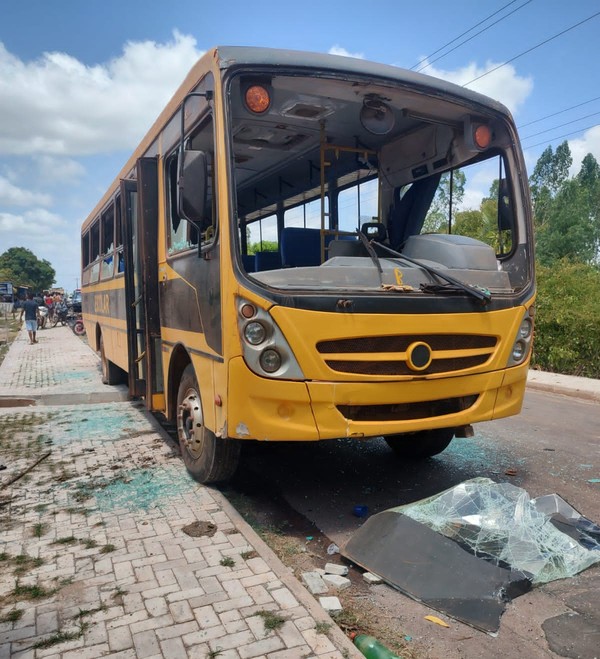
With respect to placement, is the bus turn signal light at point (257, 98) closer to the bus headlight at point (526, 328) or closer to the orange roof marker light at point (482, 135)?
the orange roof marker light at point (482, 135)

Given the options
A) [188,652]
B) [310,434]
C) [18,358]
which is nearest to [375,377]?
[310,434]

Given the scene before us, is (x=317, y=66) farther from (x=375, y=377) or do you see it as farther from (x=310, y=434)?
(x=310, y=434)

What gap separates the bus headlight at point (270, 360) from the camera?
136 inches

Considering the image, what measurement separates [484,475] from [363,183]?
2.79 meters

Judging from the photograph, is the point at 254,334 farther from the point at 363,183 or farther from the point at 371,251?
the point at 363,183

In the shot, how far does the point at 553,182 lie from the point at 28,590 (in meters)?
67.7

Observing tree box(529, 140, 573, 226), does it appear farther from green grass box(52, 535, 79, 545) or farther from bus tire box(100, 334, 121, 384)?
green grass box(52, 535, 79, 545)

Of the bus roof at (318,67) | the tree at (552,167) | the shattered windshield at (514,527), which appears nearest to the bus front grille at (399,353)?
the shattered windshield at (514,527)

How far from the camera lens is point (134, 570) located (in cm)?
318

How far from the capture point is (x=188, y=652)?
8.05 feet

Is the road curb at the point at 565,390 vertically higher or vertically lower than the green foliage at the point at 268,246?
lower

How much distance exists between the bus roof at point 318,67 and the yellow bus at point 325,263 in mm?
14

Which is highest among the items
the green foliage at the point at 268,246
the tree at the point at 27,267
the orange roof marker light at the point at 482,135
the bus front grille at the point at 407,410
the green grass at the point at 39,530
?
the tree at the point at 27,267

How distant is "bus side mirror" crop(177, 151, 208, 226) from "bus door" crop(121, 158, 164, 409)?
1.64m
